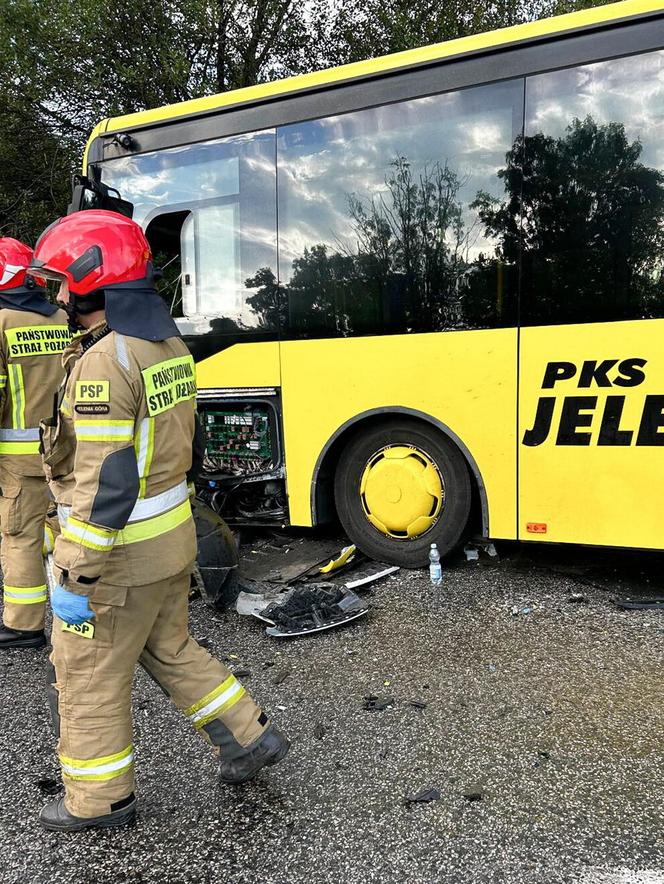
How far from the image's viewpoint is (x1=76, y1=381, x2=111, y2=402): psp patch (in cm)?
205

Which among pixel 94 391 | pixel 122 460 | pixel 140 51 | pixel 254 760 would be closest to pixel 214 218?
pixel 94 391

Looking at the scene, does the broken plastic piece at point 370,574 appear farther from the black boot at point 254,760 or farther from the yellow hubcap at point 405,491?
the black boot at point 254,760

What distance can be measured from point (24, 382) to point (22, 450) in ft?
1.25

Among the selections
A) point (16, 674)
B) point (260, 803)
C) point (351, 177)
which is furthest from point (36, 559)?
point (351, 177)

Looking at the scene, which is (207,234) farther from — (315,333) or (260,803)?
(260,803)

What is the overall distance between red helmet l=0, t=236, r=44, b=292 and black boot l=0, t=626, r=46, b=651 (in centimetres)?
191

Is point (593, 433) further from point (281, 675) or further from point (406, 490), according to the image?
point (281, 675)

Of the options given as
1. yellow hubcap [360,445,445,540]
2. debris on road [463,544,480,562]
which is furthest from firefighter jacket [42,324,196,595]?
debris on road [463,544,480,562]

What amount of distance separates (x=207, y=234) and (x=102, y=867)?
13.1 ft

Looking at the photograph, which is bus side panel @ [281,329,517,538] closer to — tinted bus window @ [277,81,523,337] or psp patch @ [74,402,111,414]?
tinted bus window @ [277,81,523,337]

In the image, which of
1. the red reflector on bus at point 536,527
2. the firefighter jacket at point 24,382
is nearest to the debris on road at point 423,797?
the red reflector on bus at point 536,527

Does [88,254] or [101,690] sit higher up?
[88,254]

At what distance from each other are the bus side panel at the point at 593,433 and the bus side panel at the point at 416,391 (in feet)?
0.40

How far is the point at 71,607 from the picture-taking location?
207cm
